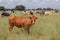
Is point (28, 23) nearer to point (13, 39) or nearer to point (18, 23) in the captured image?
point (18, 23)

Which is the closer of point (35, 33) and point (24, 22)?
point (35, 33)

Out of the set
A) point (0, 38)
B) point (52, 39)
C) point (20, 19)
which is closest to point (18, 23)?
point (20, 19)

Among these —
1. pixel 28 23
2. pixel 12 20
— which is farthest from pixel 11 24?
pixel 28 23

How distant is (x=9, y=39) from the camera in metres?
8.45

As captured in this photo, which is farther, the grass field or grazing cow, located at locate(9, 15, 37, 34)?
grazing cow, located at locate(9, 15, 37, 34)

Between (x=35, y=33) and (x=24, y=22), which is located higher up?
(x=24, y=22)

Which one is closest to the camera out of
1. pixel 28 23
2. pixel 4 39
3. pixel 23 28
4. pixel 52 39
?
pixel 52 39

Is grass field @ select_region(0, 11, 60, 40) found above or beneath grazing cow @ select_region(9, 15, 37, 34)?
beneath

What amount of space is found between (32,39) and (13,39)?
2.75 feet

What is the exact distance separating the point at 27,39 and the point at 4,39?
3.49 ft

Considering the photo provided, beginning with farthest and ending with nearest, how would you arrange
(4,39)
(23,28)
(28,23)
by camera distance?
(23,28) → (28,23) → (4,39)

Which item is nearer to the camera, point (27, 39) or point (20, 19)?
point (27, 39)

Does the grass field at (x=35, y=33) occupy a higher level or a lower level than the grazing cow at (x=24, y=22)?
lower

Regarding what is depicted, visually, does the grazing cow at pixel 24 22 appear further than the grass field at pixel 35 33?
Yes
